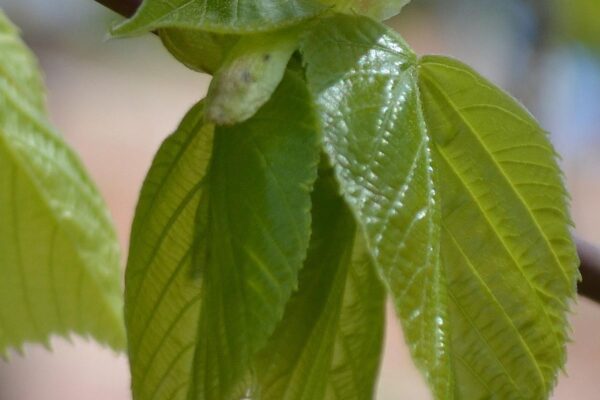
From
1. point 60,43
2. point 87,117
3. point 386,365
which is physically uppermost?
point 60,43

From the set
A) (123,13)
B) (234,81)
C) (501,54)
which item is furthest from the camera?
(501,54)

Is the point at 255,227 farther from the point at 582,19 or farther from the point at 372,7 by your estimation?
the point at 582,19

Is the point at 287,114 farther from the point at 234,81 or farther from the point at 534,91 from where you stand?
the point at 534,91

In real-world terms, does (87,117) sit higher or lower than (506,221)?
lower

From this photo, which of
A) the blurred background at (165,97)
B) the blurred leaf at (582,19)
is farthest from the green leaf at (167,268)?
the blurred background at (165,97)

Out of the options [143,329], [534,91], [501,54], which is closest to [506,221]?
[143,329]

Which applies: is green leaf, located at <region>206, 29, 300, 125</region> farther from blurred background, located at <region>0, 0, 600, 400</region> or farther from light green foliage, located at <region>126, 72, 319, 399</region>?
Answer: blurred background, located at <region>0, 0, 600, 400</region>

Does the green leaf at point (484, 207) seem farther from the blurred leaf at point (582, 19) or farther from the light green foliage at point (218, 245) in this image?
the blurred leaf at point (582, 19)
